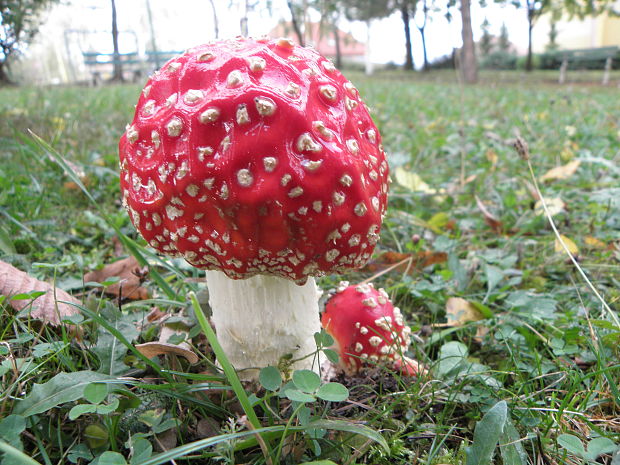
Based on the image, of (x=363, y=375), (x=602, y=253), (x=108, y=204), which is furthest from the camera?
(x=108, y=204)

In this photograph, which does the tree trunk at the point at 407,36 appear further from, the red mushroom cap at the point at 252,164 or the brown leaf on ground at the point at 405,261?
the red mushroom cap at the point at 252,164

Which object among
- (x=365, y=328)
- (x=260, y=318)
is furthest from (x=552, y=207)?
(x=260, y=318)

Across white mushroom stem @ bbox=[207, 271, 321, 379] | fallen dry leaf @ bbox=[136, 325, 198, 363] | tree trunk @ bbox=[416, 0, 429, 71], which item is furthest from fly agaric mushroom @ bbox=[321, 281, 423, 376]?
tree trunk @ bbox=[416, 0, 429, 71]

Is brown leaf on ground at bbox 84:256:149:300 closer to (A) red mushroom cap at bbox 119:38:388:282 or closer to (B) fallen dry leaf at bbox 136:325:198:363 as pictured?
(B) fallen dry leaf at bbox 136:325:198:363

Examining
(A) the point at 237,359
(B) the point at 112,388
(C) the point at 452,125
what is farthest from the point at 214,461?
(C) the point at 452,125

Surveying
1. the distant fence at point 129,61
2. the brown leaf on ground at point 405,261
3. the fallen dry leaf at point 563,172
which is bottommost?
the brown leaf on ground at point 405,261

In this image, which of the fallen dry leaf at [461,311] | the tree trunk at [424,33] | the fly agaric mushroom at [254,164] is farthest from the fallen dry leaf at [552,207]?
the tree trunk at [424,33]

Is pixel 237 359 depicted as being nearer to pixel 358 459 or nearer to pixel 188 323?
pixel 188 323
